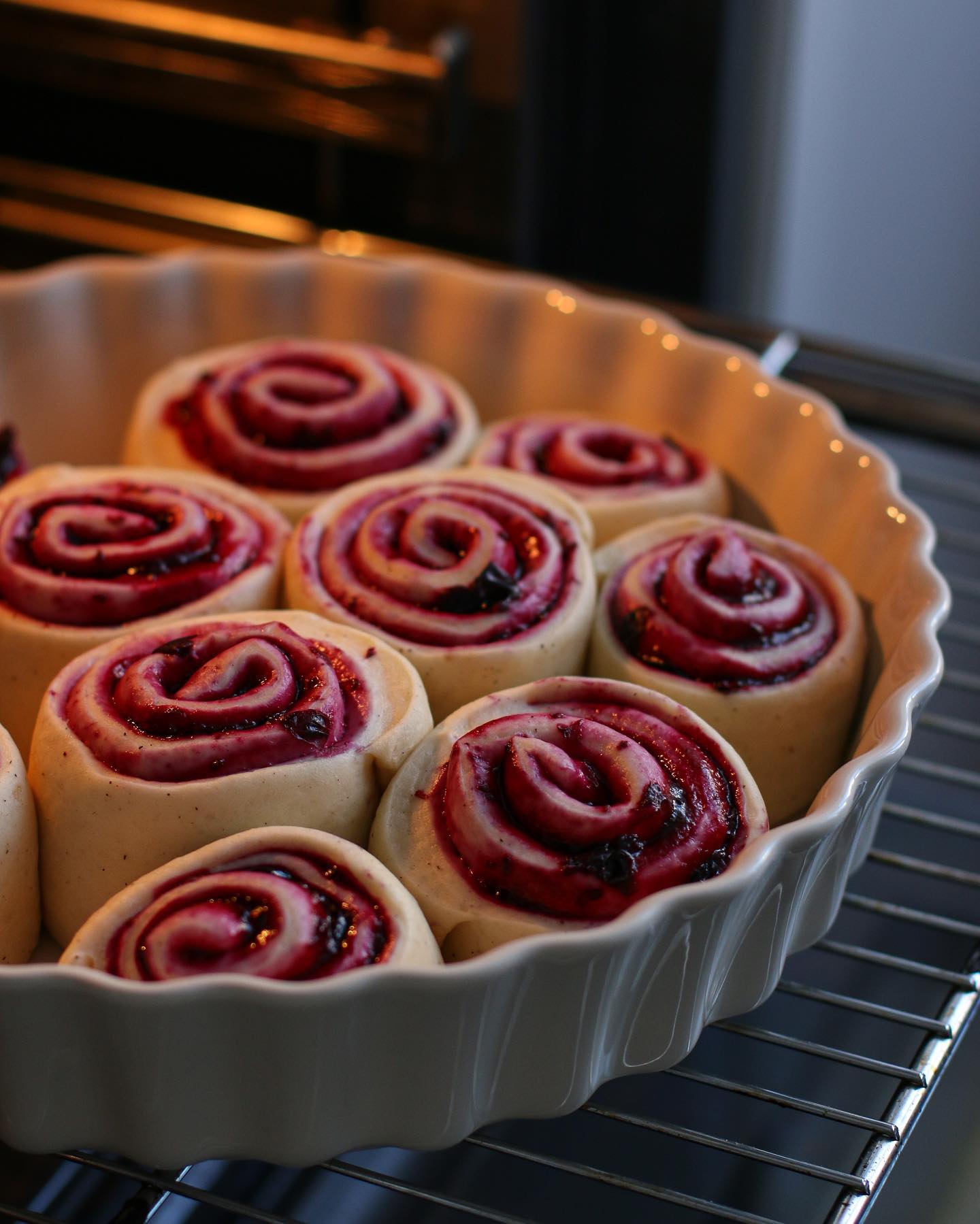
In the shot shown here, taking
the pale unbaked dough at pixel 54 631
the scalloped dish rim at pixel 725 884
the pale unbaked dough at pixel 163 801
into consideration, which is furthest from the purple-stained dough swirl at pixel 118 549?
the scalloped dish rim at pixel 725 884

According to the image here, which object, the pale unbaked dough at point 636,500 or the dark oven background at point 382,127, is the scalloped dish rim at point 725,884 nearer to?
the pale unbaked dough at point 636,500

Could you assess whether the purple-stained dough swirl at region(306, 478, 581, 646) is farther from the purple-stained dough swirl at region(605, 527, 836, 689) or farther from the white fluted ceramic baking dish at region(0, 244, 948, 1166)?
the white fluted ceramic baking dish at region(0, 244, 948, 1166)

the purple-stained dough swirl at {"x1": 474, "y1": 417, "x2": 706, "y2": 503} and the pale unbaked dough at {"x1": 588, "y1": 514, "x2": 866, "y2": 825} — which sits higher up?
the purple-stained dough swirl at {"x1": 474, "y1": 417, "x2": 706, "y2": 503}

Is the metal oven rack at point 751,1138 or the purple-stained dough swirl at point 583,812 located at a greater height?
the purple-stained dough swirl at point 583,812

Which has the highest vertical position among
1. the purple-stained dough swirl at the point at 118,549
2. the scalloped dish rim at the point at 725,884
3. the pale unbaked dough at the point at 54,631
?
the scalloped dish rim at the point at 725,884

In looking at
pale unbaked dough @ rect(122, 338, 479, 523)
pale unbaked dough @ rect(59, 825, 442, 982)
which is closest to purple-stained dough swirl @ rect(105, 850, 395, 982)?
pale unbaked dough @ rect(59, 825, 442, 982)

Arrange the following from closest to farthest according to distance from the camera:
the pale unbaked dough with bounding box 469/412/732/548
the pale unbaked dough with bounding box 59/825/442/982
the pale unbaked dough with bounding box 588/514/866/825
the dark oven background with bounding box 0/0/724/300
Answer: the pale unbaked dough with bounding box 59/825/442/982, the pale unbaked dough with bounding box 588/514/866/825, the pale unbaked dough with bounding box 469/412/732/548, the dark oven background with bounding box 0/0/724/300

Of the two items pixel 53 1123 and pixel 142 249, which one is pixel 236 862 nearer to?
pixel 53 1123
